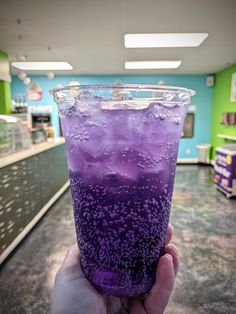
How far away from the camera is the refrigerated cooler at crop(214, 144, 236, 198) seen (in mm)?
4547

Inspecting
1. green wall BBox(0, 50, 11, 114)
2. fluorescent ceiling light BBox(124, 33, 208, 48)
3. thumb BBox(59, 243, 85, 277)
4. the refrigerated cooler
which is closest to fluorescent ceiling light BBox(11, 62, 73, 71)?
green wall BBox(0, 50, 11, 114)

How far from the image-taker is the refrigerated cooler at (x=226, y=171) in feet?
14.9

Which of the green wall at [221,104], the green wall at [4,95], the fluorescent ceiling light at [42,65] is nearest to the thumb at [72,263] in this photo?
the green wall at [4,95]

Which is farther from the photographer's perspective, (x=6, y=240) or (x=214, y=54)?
(x=214, y=54)

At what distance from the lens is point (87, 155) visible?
1.98 ft

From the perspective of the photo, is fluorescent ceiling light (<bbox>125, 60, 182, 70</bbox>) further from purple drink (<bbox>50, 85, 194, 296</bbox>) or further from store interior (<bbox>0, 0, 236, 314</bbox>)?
purple drink (<bbox>50, 85, 194, 296</bbox>)

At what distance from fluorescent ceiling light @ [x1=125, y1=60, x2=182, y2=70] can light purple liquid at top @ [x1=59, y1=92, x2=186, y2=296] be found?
5549 mm

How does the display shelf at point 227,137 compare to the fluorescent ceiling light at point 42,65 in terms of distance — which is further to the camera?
the display shelf at point 227,137

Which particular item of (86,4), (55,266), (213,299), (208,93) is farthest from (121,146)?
(208,93)

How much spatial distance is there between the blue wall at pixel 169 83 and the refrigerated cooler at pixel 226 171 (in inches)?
110

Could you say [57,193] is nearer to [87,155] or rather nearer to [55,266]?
[55,266]

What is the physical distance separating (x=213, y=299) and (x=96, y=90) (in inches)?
86.7

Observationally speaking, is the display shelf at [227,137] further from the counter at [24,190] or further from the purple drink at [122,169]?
the purple drink at [122,169]

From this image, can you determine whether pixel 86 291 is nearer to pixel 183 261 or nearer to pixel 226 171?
pixel 183 261
